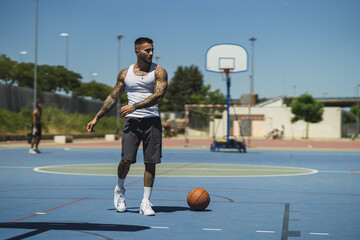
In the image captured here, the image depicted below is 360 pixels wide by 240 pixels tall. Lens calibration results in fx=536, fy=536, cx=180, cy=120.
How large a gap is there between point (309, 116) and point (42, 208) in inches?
2234

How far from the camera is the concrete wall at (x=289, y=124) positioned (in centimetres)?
6378

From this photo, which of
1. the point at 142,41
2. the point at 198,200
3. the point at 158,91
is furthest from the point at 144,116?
the point at 198,200

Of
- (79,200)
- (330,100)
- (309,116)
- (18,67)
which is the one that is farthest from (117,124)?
(330,100)

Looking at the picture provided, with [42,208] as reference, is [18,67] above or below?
above

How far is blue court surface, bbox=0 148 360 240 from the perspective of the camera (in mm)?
5513

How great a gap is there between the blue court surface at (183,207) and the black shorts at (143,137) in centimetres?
73

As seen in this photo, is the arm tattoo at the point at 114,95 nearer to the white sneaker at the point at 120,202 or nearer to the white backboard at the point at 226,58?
the white sneaker at the point at 120,202

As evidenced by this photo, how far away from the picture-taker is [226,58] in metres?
23.6

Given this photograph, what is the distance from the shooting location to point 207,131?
63844mm

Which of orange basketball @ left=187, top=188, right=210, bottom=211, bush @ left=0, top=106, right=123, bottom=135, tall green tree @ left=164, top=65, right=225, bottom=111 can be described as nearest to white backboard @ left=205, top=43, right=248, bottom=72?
bush @ left=0, top=106, right=123, bottom=135

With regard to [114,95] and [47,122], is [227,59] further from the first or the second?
[47,122]

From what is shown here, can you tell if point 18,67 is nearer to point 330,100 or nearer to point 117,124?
point 117,124

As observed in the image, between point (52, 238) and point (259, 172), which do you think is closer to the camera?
point (52, 238)

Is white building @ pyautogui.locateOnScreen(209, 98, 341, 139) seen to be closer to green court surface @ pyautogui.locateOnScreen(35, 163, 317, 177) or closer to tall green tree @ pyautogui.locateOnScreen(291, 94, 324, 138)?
tall green tree @ pyautogui.locateOnScreen(291, 94, 324, 138)
